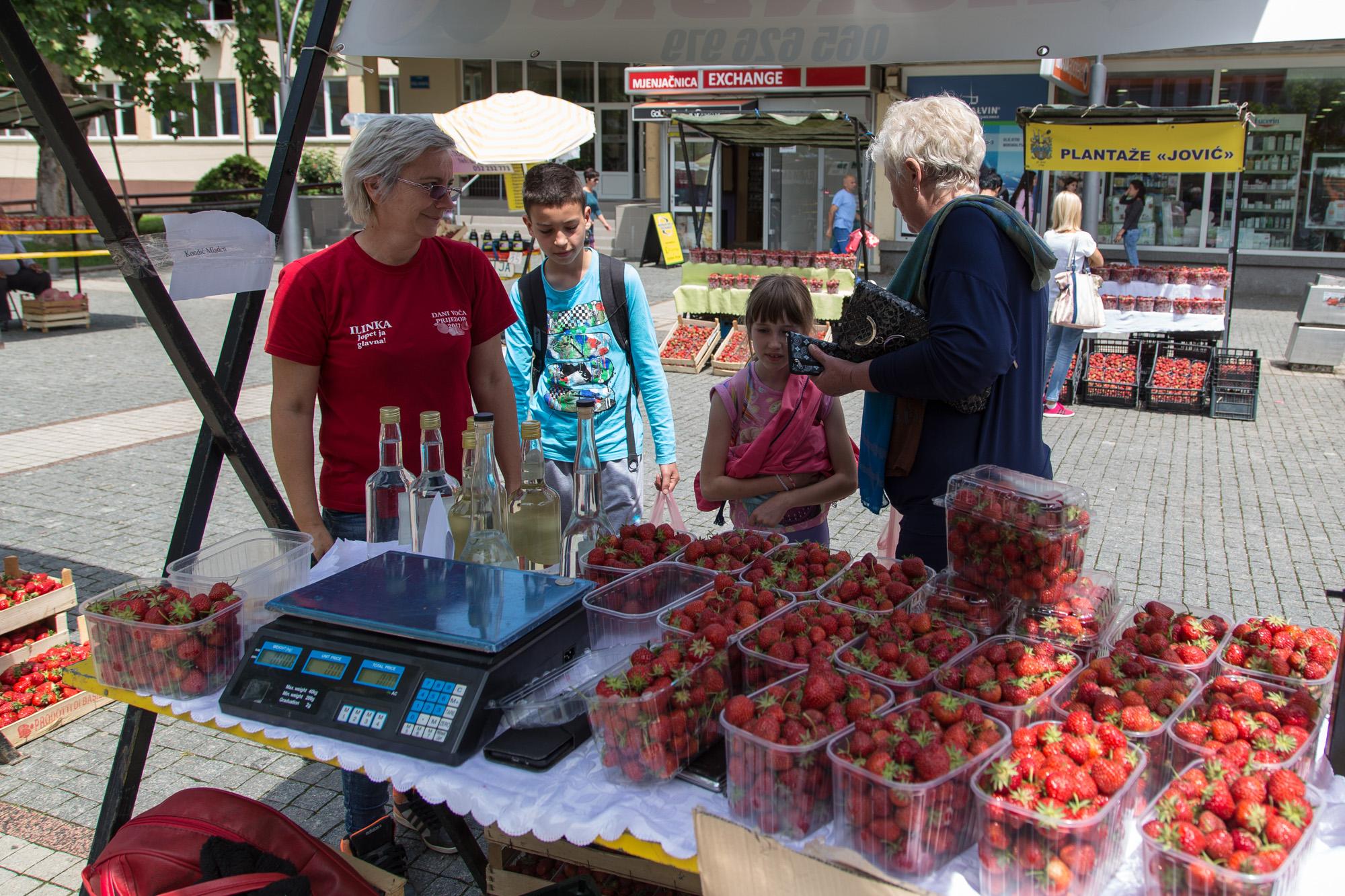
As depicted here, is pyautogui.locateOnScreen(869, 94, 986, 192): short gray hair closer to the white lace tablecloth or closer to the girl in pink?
the girl in pink

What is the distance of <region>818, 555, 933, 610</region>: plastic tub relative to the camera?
6.98 ft

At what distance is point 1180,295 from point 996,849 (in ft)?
32.5

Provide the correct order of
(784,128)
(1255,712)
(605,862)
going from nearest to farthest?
(1255,712), (605,862), (784,128)

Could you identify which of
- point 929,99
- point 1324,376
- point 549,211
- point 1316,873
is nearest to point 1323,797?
point 1316,873

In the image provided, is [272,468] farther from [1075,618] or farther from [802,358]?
[1075,618]

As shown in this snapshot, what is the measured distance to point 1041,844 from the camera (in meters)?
1.44

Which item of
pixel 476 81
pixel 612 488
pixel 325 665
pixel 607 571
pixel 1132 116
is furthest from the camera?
pixel 476 81

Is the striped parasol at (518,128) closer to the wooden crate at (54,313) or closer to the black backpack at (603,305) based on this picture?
the wooden crate at (54,313)

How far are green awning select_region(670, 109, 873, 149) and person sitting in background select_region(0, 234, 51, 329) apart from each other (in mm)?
8615

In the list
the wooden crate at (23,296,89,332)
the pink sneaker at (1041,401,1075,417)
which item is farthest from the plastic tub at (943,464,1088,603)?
the wooden crate at (23,296,89,332)

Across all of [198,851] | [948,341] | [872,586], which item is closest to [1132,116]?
[948,341]

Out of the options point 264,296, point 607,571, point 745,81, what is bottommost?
point 607,571

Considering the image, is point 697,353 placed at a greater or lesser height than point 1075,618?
lesser

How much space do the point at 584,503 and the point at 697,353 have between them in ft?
28.3
